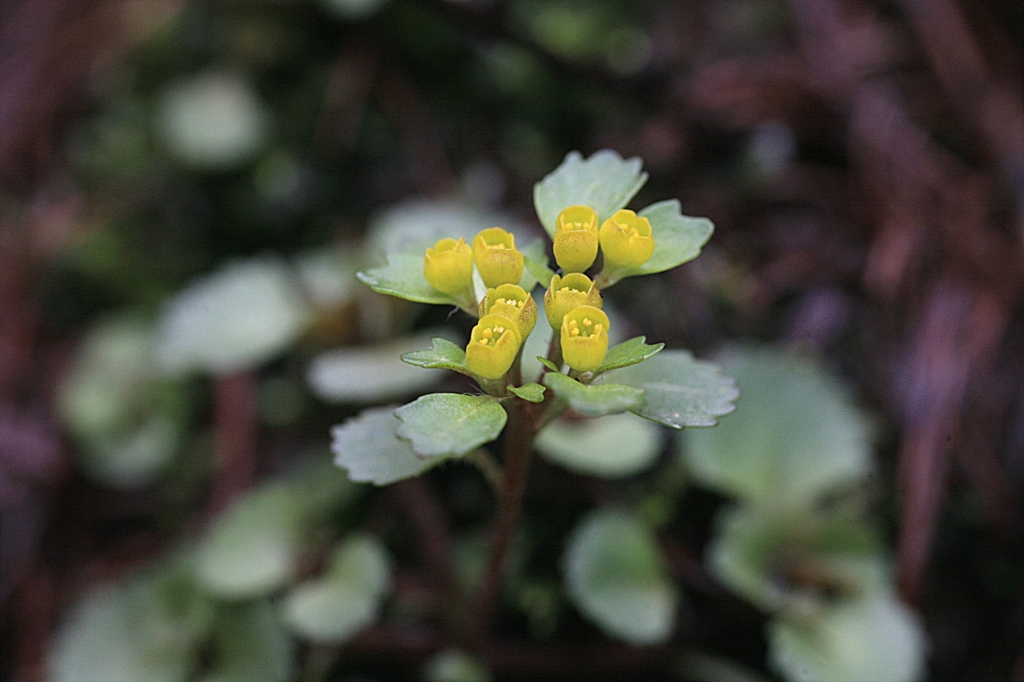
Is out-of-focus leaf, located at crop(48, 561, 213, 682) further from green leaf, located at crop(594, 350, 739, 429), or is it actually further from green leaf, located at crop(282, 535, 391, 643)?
green leaf, located at crop(594, 350, 739, 429)

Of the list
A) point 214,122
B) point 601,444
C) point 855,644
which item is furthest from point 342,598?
Result: point 214,122

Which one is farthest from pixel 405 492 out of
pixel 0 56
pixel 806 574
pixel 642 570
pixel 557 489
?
pixel 0 56

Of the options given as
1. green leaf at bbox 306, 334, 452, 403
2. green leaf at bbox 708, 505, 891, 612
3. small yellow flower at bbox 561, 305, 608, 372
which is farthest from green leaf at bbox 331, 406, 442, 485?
green leaf at bbox 708, 505, 891, 612

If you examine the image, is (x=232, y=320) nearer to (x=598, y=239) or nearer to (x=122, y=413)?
(x=122, y=413)

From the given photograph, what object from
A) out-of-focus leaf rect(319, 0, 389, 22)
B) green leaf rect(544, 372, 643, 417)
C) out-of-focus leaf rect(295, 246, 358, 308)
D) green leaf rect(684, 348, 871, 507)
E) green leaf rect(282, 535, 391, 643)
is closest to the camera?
green leaf rect(544, 372, 643, 417)

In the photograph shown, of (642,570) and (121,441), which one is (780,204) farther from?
(121,441)

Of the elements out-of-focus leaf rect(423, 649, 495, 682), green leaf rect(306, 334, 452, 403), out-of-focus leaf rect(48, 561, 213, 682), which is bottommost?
out-of-focus leaf rect(48, 561, 213, 682)

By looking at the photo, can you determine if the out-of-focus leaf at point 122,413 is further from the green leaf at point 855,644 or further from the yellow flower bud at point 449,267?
the green leaf at point 855,644
